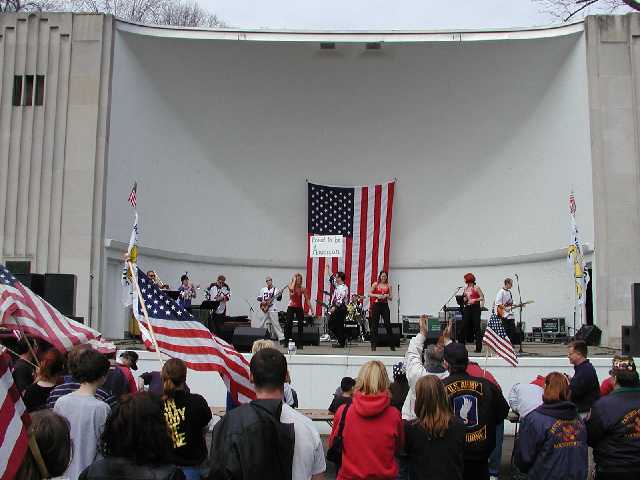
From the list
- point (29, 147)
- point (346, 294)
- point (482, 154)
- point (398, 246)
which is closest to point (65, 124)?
point (29, 147)

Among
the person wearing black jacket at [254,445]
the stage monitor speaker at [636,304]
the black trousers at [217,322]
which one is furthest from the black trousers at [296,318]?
the person wearing black jacket at [254,445]

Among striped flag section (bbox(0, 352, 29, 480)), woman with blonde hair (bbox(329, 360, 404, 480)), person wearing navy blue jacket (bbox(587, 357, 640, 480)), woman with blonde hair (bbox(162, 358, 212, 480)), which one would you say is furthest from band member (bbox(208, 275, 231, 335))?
striped flag section (bbox(0, 352, 29, 480))

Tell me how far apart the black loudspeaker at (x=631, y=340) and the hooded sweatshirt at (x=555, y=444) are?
7452 mm

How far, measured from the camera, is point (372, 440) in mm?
3885

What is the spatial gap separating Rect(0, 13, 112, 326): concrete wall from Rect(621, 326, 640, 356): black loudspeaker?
1050 cm

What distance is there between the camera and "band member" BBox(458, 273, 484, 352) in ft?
40.1

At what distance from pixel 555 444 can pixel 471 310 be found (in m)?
8.09

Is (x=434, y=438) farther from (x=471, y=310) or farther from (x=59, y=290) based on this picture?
(x=59, y=290)

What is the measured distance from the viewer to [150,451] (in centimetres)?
263

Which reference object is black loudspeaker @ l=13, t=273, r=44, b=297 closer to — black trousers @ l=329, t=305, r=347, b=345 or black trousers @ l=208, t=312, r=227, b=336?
black trousers @ l=208, t=312, r=227, b=336

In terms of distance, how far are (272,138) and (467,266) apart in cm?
639

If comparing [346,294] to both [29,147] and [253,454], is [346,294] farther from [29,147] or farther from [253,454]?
[253,454]

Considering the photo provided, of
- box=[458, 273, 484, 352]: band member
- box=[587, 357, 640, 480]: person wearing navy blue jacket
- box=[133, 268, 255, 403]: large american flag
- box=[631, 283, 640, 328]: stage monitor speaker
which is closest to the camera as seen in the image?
box=[587, 357, 640, 480]: person wearing navy blue jacket

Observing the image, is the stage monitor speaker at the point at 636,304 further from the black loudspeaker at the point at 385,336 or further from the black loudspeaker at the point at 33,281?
the black loudspeaker at the point at 33,281
